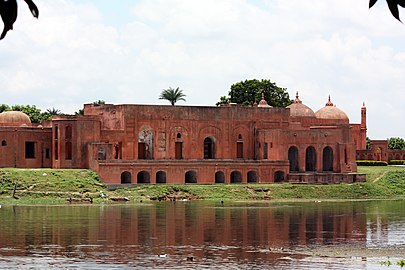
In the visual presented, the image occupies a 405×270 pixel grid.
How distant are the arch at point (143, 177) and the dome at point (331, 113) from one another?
18192 millimetres

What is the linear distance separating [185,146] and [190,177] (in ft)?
8.93

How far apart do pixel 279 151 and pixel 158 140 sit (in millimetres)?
8083

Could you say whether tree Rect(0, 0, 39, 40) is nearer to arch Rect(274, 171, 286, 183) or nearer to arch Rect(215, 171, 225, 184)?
arch Rect(215, 171, 225, 184)

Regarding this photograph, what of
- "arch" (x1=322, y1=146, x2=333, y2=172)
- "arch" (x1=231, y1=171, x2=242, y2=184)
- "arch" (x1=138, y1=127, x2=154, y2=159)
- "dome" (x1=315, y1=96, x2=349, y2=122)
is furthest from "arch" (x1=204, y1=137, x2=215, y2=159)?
"dome" (x1=315, y1=96, x2=349, y2=122)

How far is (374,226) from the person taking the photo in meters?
36.0

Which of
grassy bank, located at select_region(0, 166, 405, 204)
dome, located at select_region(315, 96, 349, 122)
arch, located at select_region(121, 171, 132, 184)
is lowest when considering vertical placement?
grassy bank, located at select_region(0, 166, 405, 204)

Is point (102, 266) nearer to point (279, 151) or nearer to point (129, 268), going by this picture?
point (129, 268)

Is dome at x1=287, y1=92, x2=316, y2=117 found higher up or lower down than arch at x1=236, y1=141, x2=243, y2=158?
higher up

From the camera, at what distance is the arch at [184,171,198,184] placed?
55784 mm

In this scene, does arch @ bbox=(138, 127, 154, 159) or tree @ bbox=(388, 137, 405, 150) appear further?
tree @ bbox=(388, 137, 405, 150)

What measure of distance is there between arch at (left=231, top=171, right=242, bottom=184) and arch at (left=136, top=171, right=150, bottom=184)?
6057 millimetres

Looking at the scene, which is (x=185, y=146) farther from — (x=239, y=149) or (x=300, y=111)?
(x=300, y=111)

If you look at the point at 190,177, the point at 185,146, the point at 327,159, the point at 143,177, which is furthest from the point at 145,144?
the point at 327,159

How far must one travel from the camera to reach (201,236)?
103ft
